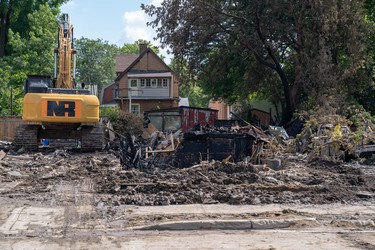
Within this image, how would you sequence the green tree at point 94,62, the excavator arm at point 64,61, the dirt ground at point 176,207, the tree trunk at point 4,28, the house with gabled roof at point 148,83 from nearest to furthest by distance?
the dirt ground at point 176,207 < the excavator arm at point 64,61 < the tree trunk at point 4,28 < the house with gabled roof at point 148,83 < the green tree at point 94,62

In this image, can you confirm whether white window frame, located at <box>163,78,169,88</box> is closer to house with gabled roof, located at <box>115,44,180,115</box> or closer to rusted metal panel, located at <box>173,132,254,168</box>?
house with gabled roof, located at <box>115,44,180,115</box>

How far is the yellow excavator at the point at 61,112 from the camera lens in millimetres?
18859

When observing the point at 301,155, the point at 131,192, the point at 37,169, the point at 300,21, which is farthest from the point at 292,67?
the point at 131,192

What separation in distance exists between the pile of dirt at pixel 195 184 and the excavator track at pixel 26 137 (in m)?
3.82

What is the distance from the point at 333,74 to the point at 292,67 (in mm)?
5699

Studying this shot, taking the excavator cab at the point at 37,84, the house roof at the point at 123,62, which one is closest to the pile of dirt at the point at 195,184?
the excavator cab at the point at 37,84

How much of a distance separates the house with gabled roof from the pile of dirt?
1468 inches

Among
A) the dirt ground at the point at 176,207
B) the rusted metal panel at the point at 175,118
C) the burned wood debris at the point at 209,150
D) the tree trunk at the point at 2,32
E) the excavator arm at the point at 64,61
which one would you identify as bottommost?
the dirt ground at the point at 176,207

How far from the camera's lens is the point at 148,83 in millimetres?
53531

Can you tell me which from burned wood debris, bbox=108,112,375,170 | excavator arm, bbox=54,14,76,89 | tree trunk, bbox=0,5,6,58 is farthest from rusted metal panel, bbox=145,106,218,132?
burned wood debris, bbox=108,112,375,170

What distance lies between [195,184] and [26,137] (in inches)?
399

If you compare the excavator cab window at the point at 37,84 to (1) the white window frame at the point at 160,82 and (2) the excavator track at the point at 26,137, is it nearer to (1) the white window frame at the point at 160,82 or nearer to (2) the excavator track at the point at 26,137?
(2) the excavator track at the point at 26,137

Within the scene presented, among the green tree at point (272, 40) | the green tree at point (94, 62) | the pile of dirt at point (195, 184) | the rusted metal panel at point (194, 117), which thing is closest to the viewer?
the pile of dirt at point (195, 184)

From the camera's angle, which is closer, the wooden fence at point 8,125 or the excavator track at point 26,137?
the excavator track at point 26,137
